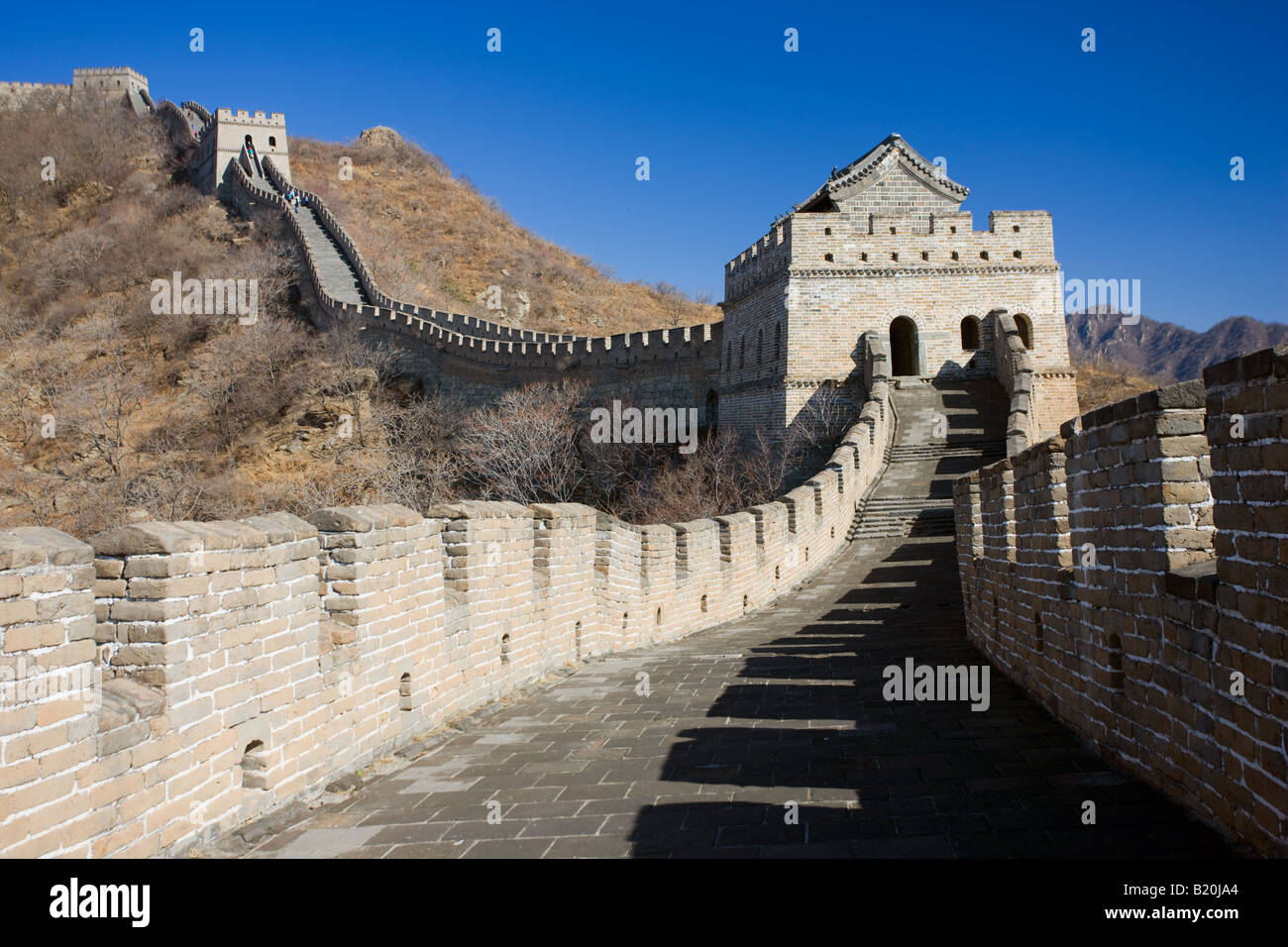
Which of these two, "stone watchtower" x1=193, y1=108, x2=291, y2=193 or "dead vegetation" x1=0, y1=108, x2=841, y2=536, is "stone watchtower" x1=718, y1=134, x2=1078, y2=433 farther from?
"stone watchtower" x1=193, y1=108, x2=291, y2=193

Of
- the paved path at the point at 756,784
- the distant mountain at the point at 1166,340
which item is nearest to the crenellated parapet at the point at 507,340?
the paved path at the point at 756,784

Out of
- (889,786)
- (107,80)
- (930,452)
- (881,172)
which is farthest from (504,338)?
(107,80)

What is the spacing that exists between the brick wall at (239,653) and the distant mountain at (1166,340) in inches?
2569

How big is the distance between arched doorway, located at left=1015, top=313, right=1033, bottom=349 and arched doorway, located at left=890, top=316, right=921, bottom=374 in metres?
2.74

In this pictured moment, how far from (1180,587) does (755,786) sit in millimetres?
2200

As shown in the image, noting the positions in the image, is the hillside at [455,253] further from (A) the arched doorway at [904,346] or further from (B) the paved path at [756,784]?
(B) the paved path at [756,784]

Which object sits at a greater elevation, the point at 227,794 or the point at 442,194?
the point at 442,194

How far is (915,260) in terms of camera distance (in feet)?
87.9

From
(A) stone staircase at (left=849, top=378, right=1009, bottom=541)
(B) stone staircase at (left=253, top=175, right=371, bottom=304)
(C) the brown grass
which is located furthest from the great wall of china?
(B) stone staircase at (left=253, top=175, right=371, bottom=304)

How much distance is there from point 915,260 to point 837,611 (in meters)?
16.0

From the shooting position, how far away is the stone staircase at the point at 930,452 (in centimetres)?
1895

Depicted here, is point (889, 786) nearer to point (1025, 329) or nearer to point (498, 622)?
point (498, 622)
